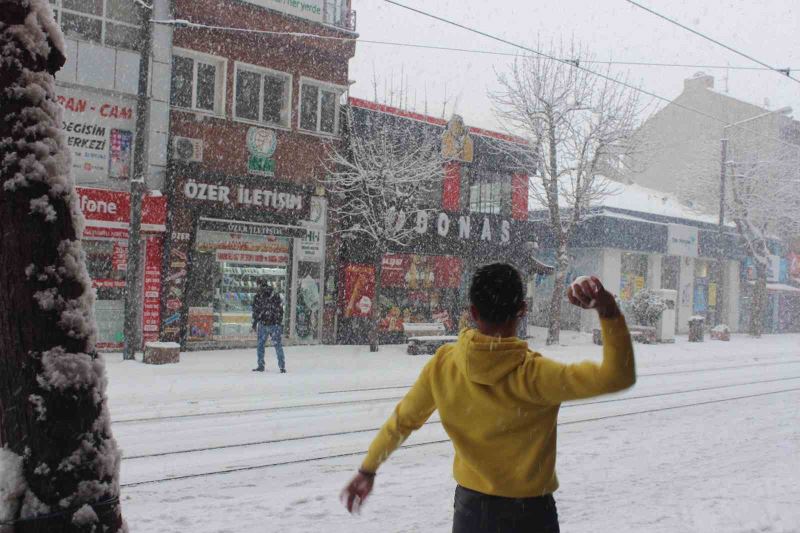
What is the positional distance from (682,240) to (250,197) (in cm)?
2182

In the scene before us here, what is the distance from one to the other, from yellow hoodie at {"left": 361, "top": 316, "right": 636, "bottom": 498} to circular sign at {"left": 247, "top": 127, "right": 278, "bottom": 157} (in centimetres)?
1707

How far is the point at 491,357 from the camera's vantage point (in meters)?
2.38

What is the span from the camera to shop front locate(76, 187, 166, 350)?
53.1 feet

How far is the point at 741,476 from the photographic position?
668cm

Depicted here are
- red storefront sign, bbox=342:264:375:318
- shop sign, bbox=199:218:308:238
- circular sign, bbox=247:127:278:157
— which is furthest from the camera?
red storefront sign, bbox=342:264:375:318

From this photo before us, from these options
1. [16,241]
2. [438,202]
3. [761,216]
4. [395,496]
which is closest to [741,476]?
[395,496]

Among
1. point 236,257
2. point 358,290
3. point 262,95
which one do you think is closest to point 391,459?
point 236,257

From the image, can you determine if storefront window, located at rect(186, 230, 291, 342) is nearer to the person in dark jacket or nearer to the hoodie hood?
the person in dark jacket

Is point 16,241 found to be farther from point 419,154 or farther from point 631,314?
point 631,314

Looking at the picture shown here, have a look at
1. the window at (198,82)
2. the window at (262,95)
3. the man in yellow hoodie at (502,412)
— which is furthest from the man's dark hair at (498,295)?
the window at (262,95)

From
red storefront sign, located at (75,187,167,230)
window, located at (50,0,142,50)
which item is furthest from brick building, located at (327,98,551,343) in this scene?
window, located at (50,0,142,50)

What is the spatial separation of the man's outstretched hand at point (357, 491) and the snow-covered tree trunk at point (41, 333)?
909 mm

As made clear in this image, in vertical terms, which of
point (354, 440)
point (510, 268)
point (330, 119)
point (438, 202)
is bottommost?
point (354, 440)

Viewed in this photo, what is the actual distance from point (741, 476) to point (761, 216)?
3236 centimetres
